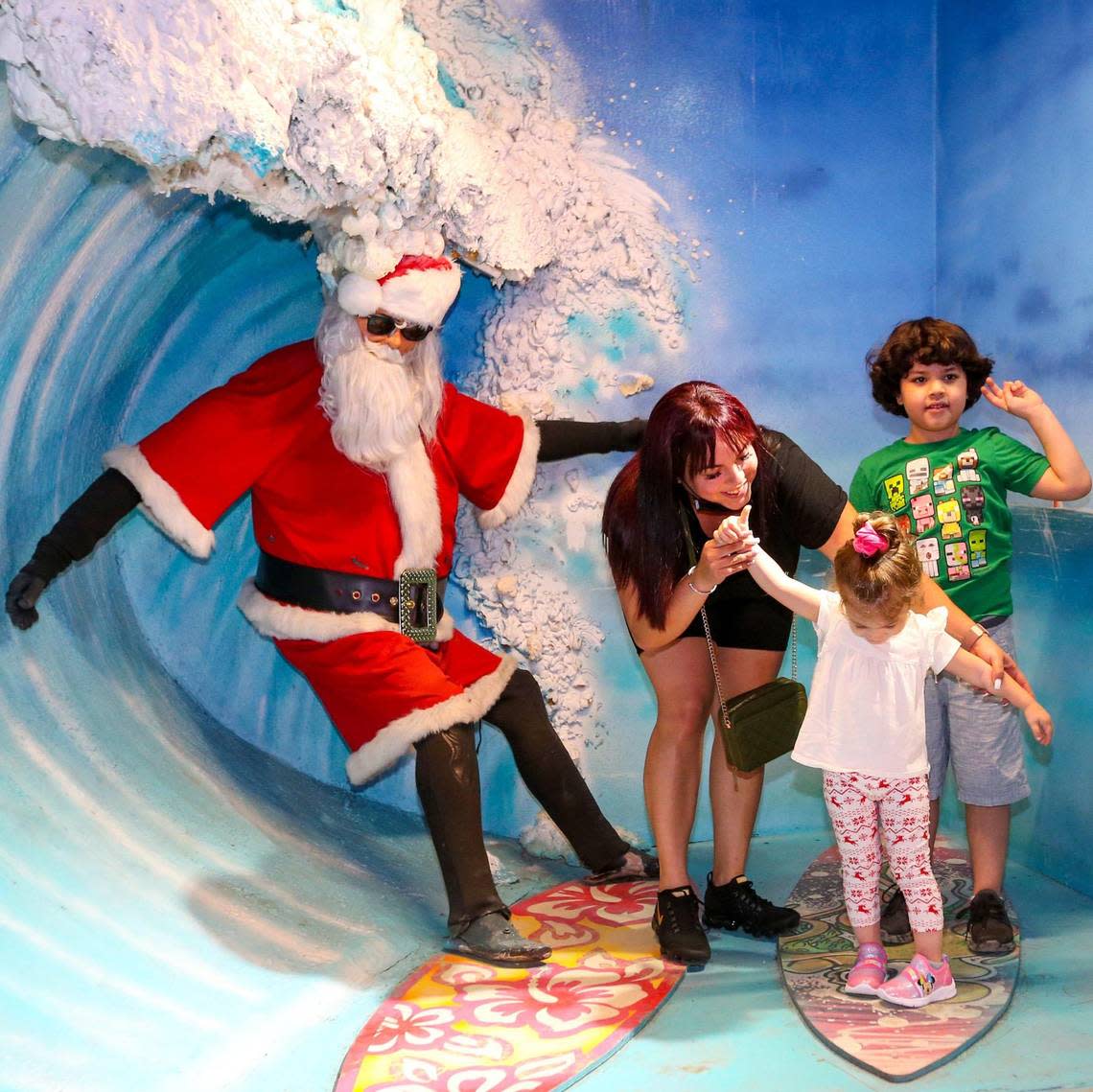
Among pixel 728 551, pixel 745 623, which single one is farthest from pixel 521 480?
pixel 728 551

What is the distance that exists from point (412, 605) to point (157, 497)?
0.63 meters

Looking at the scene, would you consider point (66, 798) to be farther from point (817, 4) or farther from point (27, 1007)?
point (817, 4)

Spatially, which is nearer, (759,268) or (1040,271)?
(1040,271)

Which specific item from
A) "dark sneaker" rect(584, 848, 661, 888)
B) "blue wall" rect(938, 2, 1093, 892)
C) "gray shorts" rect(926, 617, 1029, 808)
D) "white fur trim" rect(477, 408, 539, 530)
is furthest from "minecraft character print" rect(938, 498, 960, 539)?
"dark sneaker" rect(584, 848, 661, 888)

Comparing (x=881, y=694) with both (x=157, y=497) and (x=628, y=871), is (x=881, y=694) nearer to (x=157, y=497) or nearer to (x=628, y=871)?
(x=628, y=871)

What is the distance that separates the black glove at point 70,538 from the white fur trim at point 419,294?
709 millimetres

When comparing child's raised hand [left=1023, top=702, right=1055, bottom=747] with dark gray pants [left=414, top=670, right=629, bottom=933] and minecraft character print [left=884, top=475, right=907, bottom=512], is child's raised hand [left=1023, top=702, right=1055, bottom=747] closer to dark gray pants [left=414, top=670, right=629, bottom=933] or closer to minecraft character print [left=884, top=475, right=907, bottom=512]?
minecraft character print [left=884, top=475, right=907, bottom=512]

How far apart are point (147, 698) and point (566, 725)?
109 centimetres

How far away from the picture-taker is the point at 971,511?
10.1 feet

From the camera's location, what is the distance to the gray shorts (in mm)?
3016

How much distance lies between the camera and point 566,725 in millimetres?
3686

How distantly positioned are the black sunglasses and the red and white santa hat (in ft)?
0.06

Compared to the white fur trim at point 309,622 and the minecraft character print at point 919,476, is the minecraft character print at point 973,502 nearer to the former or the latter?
the minecraft character print at point 919,476

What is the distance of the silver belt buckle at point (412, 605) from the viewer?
10.6 feet
